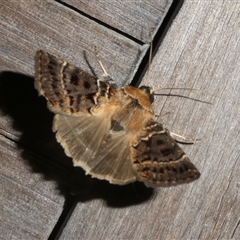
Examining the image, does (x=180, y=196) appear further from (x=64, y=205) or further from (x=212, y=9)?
(x=212, y=9)

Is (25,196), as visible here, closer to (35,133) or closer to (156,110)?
(35,133)

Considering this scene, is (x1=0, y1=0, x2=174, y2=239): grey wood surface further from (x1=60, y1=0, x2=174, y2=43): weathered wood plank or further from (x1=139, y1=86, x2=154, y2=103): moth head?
(x1=139, y1=86, x2=154, y2=103): moth head

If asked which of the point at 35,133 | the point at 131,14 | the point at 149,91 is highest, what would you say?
the point at 131,14

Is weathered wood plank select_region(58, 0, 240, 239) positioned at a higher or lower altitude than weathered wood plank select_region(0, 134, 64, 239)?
higher

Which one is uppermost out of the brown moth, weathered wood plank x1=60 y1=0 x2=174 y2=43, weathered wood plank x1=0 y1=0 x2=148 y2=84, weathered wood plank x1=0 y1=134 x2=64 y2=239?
weathered wood plank x1=60 y1=0 x2=174 y2=43

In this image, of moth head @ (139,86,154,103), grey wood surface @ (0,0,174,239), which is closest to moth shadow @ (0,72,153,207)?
grey wood surface @ (0,0,174,239)

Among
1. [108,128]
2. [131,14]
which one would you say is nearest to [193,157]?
[108,128]

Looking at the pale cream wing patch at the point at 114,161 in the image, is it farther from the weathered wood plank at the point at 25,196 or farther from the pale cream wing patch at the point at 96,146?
the weathered wood plank at the point at 25,196
